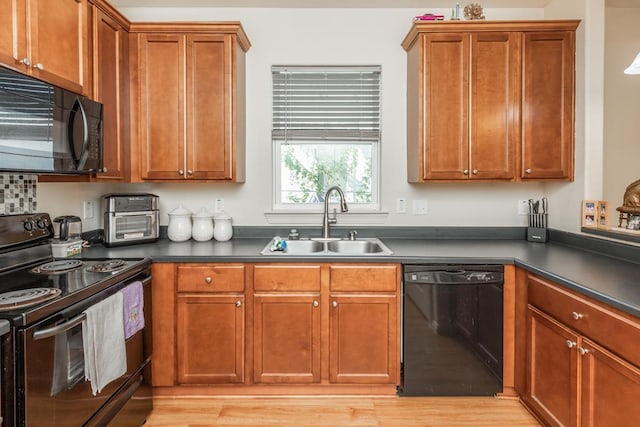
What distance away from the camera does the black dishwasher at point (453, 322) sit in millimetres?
2215

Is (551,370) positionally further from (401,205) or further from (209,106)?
(209,106)

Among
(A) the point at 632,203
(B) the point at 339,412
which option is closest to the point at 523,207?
(A) the point at 632,203

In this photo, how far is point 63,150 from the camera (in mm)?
1803

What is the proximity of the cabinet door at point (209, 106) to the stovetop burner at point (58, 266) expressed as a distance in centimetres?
86

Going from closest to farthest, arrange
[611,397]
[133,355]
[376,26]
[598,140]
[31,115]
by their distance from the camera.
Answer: [611,397] < [31,115] < [133,355] < [598,140] < [376,26]

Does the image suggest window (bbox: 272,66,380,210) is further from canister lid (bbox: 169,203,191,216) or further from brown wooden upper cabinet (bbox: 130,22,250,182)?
canister lid (bbox: 169,203,191,216)

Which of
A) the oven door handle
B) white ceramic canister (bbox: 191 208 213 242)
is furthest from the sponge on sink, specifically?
the oven door handle

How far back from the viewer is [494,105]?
2559 mm

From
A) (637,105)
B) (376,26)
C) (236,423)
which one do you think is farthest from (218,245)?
(637,105)

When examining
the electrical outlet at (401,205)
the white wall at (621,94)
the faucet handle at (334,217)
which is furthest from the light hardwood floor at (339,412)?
the white wall at (621,94)

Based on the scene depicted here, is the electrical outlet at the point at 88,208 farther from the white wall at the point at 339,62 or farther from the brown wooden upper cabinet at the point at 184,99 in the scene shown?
the brown wooden upper cabinet at the point at 184,99

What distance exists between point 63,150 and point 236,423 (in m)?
1.61

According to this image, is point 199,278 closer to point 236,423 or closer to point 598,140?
point 236,423

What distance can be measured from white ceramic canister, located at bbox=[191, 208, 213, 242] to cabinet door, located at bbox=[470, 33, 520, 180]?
1.80m
